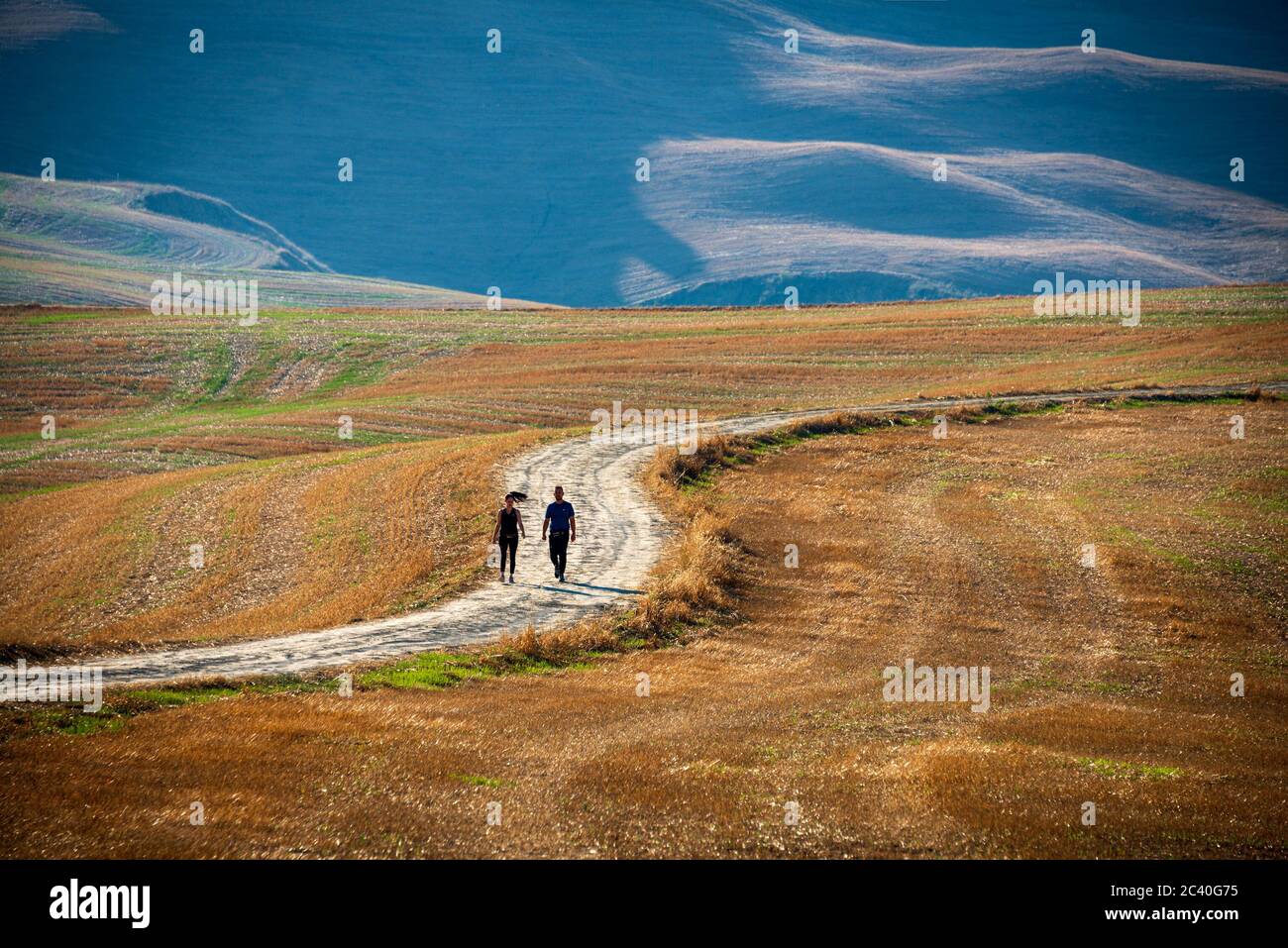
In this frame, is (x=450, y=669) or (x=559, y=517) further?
(x=559, y=517)

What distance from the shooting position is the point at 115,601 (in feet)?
99.1

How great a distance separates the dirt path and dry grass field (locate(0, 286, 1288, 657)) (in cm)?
143

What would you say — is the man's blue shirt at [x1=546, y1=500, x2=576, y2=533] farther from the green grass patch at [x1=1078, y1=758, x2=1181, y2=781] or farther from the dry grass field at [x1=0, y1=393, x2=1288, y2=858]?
the green grass patch at [x1=1078, y1=758, x2=1181, y2=781]

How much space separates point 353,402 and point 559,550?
43617mm

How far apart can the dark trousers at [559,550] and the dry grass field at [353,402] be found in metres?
2.84

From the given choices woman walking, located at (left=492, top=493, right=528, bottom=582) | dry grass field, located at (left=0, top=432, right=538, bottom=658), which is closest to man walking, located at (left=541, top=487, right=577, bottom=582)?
woman walking, located at (left=492, top=493, right=528, bottom=582)

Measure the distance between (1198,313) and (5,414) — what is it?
8116 cm

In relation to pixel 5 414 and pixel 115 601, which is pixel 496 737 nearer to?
pixel 115 601

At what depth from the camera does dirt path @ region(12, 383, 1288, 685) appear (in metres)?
19.8

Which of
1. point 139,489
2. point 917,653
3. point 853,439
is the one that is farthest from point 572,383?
point 917,653

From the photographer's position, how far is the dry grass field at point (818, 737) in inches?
456

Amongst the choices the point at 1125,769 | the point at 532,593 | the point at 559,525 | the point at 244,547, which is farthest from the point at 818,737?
the point at 244,547

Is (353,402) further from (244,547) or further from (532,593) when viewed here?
(532,593)

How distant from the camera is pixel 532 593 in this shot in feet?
86.5
